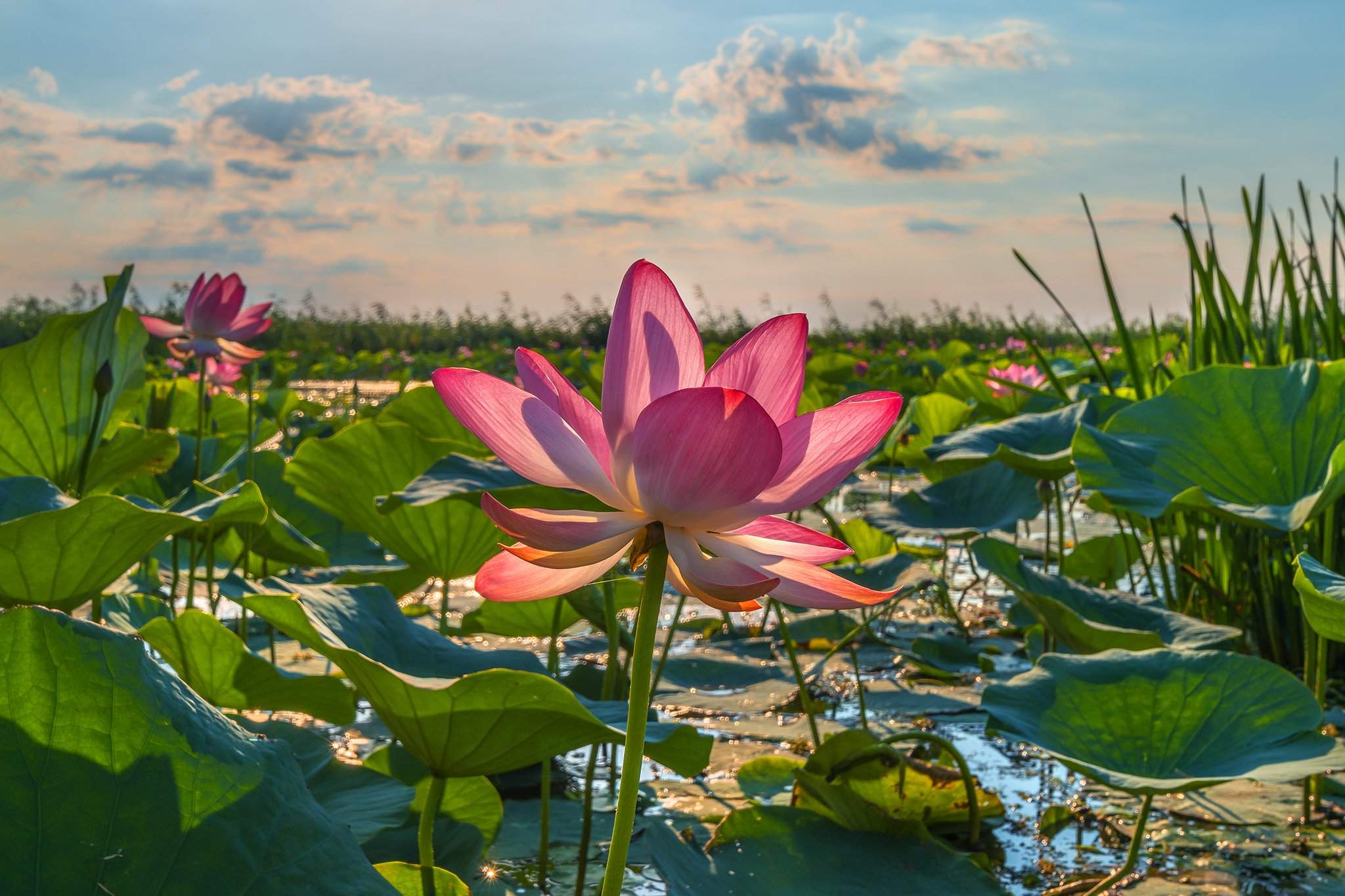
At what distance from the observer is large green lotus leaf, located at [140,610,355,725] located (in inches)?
39.5

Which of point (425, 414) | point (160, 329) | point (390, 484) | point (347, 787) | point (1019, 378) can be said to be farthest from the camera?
point (1019, 378)

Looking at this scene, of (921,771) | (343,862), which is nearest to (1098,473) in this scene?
(921,771)

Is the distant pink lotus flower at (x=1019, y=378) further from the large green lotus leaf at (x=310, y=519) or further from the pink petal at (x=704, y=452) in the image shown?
the pink petal at (x=704, y=452)

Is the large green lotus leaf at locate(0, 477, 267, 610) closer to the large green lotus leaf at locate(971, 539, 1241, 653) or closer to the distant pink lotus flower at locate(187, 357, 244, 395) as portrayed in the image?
the large green lotus leaf at locate(971, 539, 1241, 653)

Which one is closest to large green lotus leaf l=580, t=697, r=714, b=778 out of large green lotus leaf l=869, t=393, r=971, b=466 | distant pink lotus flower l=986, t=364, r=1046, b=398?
large green lotus leaf l=869, t=393, r=971, b=466

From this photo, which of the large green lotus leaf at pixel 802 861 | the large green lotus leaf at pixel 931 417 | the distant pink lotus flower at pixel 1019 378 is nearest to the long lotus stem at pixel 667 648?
the large green lotus leaf at pixel 802 861

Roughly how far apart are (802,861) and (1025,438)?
120 centimetres

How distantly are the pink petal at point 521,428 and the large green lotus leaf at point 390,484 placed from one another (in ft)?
3.44

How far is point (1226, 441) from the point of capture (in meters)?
1.52

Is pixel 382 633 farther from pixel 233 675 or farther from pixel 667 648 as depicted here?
pixel 667 648

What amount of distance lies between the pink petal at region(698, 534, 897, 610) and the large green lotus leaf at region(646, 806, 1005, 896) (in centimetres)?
53

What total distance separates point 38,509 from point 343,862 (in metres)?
0.67

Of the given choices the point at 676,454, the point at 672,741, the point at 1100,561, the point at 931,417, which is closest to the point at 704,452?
the point at 676,454

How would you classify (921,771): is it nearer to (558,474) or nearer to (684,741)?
(684,741)
